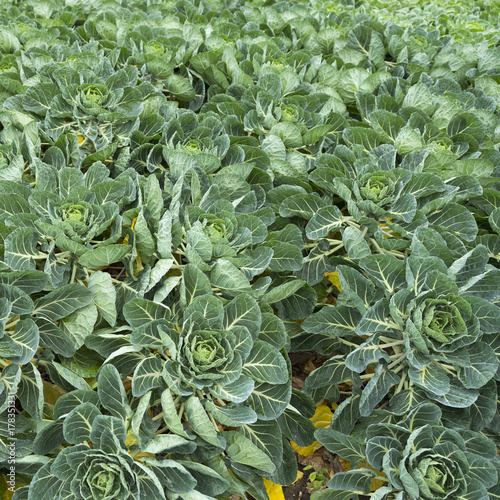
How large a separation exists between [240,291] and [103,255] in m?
0.55

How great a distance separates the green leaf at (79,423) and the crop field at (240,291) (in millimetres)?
11

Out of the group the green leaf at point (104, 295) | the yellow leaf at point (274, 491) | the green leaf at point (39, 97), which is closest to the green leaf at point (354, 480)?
the yellow leaf at point (274, 491)

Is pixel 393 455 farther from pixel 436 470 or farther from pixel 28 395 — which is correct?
pixel 28 395

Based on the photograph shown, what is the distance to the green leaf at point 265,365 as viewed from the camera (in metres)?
1.65

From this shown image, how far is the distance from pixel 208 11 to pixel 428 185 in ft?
9.57

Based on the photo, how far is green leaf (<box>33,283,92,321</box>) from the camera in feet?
5.70

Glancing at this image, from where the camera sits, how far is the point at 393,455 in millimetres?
1650

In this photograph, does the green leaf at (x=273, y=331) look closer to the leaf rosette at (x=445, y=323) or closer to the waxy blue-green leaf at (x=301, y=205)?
the leaf rosette at (x=445, y=323)

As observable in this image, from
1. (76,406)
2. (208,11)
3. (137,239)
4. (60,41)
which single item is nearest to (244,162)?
(137,239)

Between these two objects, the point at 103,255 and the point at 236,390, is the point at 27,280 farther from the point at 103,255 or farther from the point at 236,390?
the point at 236,390

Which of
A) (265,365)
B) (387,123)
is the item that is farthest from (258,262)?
(387,123)

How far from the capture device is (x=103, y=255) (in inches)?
68.9

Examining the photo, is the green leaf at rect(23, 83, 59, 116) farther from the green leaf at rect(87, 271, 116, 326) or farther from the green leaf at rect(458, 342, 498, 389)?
the green leaf at rect(458, 342, 498, 389)

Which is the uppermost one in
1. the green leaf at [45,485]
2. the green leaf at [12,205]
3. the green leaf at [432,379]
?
the green leaf at [12,205]
